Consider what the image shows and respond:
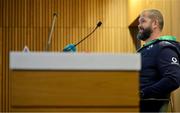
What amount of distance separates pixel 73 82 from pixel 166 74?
3.77 feet

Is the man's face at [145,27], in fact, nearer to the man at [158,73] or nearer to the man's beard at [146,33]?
the man's beard at [146,33]

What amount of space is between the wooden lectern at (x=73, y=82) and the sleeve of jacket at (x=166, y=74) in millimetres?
965

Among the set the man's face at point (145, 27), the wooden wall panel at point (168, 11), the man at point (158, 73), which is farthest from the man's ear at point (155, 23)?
the wooden wall panel at point (168, 11)

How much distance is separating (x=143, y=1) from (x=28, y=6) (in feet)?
6.14

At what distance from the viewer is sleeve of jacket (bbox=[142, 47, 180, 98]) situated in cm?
296

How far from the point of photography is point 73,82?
2.00m

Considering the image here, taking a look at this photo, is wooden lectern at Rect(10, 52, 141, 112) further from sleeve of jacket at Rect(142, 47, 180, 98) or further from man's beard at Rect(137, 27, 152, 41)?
man's beard at Rect(137, 27, 152, 41)

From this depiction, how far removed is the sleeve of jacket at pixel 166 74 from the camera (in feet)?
9.71

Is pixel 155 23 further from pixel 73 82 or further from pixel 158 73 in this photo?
pixel 73 82

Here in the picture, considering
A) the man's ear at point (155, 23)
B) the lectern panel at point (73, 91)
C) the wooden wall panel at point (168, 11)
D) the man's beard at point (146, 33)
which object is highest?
the wooden wall panel at point (168, 11)

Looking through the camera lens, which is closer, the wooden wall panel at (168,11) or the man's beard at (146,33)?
the man's beard at (146,33)

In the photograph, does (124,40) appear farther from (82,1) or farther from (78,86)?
(78,86)

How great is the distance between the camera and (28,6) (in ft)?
21.1

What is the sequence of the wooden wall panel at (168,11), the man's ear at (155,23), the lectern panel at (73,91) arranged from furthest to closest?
the wooden wall panel at (168,11) → the man's ear at (155,23) → the lectern panel at (73,91)
